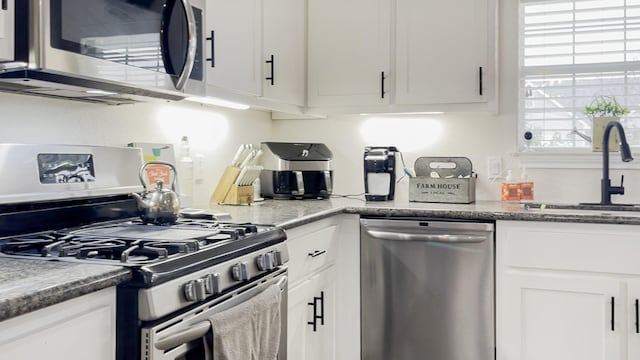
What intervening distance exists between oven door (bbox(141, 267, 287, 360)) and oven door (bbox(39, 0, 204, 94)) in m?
0.64

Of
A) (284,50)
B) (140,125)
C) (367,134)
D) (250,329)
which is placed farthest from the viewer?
(367,134)

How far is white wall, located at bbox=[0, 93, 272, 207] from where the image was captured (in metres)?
1.72

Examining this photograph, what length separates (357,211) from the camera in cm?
264

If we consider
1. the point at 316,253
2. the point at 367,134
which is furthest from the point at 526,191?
the point at 316,253

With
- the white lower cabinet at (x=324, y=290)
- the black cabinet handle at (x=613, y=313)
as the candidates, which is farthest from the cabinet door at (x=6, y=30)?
the black cabinet handle at (x=613, y=313)

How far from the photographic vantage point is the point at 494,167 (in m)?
3.08

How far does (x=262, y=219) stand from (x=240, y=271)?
578 millimetres

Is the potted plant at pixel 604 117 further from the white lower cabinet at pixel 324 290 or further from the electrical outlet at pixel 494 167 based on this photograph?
the white lower cabinet at pixel 324 290

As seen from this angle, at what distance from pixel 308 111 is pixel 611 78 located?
1.55 m

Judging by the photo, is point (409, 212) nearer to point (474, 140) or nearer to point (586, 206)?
point (474, 140)

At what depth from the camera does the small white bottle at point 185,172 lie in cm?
245

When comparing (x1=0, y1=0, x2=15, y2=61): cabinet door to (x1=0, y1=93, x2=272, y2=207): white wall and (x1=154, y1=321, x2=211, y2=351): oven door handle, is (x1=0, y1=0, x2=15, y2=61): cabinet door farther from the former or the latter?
(x1=154, y1=321, x2=211, y2=351): oven door handle

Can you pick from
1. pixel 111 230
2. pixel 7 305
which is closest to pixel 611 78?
pixel 111 230

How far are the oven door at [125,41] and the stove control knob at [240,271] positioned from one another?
22.9 inches
